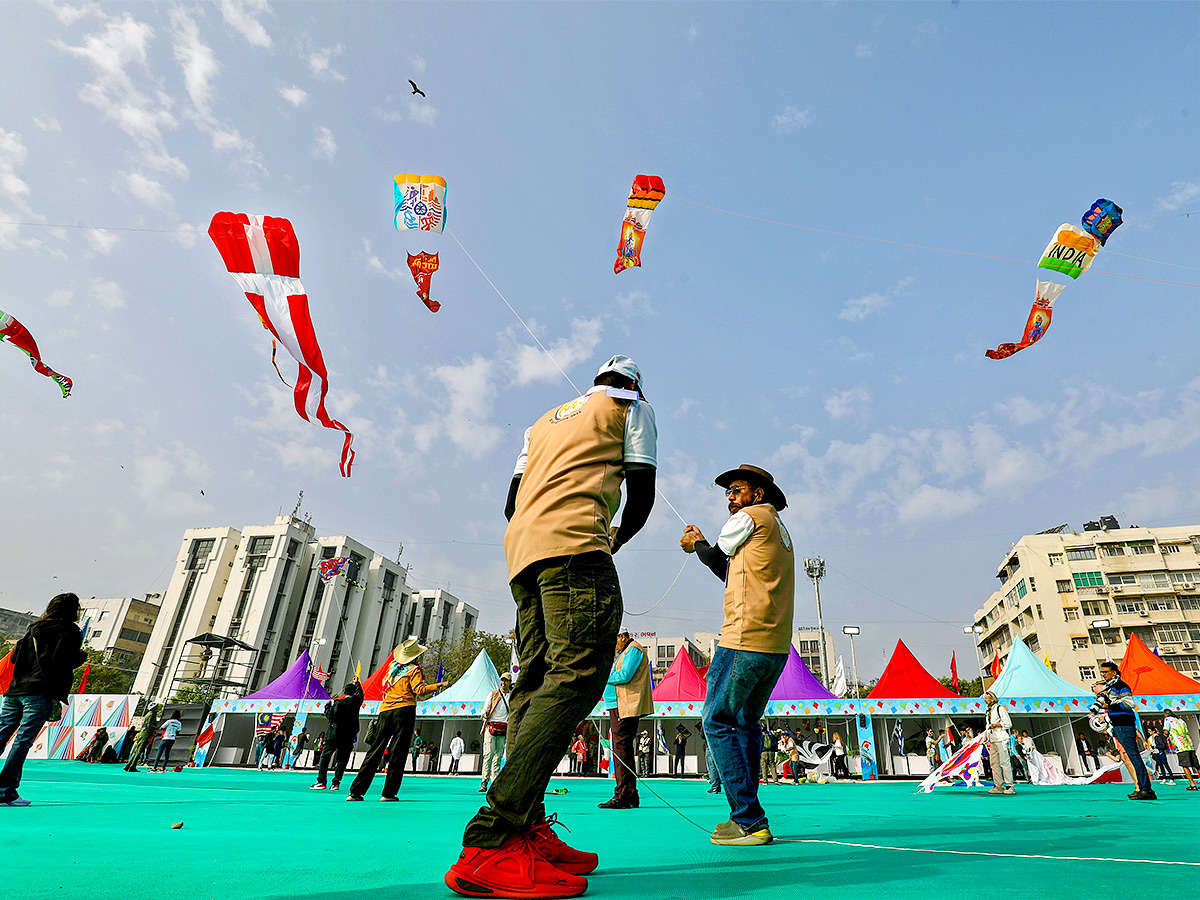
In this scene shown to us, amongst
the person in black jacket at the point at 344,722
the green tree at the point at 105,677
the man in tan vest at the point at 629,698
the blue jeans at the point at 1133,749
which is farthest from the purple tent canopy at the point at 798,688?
the green tree at the point at 105,677

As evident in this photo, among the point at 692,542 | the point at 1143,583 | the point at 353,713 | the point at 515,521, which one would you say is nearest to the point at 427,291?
the point at 353,713

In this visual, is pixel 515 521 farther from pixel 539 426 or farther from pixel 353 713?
pixel 353 713

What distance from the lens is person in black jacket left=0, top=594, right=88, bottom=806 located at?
464 cm

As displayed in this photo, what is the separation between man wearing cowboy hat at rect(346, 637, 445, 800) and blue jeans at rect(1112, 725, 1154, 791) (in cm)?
794

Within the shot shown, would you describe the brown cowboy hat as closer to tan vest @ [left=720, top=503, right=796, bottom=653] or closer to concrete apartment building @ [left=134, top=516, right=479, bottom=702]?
tan vest @ [left=720, top=503, right=796, bottom=653]

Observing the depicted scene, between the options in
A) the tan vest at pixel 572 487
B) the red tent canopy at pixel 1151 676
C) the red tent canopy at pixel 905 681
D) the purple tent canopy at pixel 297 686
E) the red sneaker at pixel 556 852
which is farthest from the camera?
the purple tent canopy at pixel 297 686

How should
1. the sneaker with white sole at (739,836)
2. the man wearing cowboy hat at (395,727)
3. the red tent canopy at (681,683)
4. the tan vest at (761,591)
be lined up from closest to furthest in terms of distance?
the sneaker with white sole at (739,836)
the tan vest at (761,591)
the man wearing cowboy hat at (395,727)
the red tent canopy at (681,683)

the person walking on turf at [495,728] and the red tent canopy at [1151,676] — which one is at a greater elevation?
the red tent canopy at [1151,676]

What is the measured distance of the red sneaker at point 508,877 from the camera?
1656 mm

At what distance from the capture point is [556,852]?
6.37 ft

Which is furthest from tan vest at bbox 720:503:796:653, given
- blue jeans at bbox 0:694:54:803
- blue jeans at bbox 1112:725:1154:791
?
blue jeans at bbox 1112:725:1154:791

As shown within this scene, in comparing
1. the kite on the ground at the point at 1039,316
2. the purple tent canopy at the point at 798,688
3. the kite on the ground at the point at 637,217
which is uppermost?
the kite on the ground at the point at 637,217

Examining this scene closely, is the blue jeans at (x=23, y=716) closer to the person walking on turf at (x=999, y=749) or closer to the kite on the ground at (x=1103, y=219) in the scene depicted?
the person walking on turf at (x=999, y=749)

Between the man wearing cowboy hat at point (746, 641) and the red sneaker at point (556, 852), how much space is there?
1043 mm
